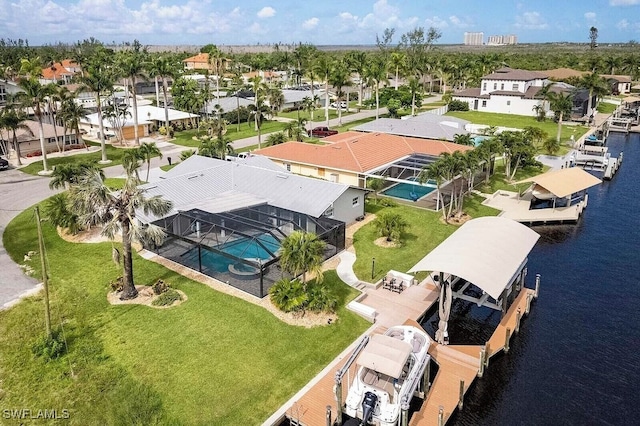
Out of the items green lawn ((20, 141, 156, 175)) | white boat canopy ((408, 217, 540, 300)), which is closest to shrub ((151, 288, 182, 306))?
white boat canopy ((408, 217, 540, 300))

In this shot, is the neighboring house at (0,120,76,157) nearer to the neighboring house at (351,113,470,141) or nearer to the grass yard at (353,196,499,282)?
the neighboring house at (351,113,470,141)

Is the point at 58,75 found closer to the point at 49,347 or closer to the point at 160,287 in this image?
the point at 160,287

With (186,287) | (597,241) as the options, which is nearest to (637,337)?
(597,241)

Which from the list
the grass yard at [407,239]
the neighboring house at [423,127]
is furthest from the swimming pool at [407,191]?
the neighboring house at [423,127]

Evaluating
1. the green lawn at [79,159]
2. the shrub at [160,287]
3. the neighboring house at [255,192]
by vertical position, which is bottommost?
the shrub at [160,287]

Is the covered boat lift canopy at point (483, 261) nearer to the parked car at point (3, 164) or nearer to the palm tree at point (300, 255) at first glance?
the palm tree at point (300, 255)

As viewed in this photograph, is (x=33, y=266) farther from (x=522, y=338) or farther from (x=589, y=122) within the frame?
(x=589, y=122)
